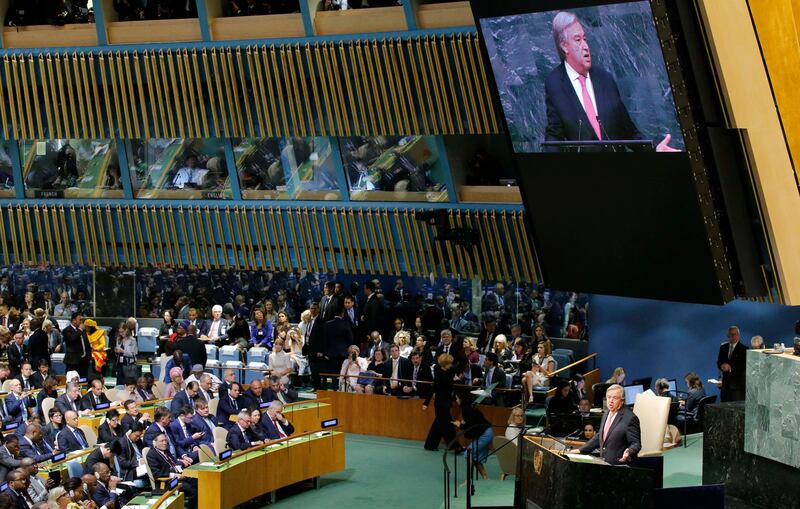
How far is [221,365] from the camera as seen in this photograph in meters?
16.6

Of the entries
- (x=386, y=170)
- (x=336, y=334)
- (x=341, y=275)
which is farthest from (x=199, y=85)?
(x=341, y=275)

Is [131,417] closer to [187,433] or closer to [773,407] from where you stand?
[187,433]

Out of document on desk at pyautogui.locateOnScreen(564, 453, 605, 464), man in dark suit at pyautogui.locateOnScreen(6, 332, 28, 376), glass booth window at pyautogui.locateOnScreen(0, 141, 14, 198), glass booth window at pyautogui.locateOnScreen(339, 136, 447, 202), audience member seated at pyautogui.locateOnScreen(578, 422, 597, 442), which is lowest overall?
document on desk at pyautogui.locateOnScreen(564, 453, 605, 464)

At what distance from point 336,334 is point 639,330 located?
3987mm

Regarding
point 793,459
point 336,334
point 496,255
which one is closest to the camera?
point 793,459

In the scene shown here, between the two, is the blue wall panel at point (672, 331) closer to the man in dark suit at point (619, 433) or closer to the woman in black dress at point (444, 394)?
the woman in black dress at point (444, 394)

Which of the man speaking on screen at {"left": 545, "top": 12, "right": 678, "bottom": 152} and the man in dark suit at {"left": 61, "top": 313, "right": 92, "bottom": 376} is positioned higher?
the man speaking on screen at {"left": 545, "top": 12, "right": 678, "bottom": 152}

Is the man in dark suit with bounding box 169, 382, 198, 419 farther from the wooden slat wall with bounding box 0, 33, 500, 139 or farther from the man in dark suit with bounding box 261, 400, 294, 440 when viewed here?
the wooden slat wall with bounding box 0, 33, 500, 139

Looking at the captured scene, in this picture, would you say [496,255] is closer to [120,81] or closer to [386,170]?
[386,170]

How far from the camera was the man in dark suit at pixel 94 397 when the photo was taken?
14211mm

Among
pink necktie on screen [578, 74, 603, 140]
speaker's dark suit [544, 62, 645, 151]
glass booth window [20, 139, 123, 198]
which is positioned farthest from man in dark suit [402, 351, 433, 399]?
pink necktie on screen [578, 74, 603, 140]

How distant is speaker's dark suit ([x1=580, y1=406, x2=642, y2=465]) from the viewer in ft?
32.0

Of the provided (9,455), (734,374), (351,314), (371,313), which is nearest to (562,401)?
(734,374)

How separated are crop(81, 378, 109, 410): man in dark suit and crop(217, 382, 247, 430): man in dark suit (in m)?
1.42
